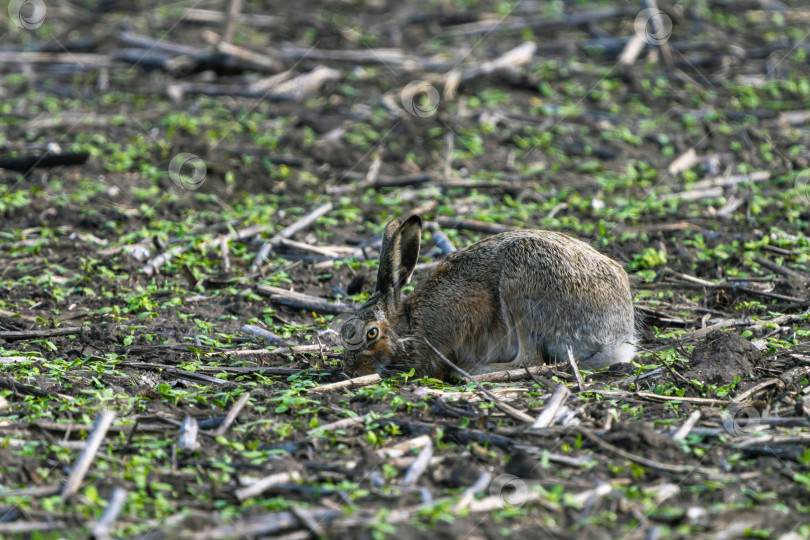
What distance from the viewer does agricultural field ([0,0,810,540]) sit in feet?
17.9

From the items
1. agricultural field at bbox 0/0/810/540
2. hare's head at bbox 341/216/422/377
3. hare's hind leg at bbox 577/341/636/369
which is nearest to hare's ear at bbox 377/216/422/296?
hare's head at bbox 341/216/422/377

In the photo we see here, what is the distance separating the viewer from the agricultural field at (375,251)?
5.45m

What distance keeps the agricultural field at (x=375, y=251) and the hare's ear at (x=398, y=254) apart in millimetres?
863

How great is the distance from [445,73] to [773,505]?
39.7 ft

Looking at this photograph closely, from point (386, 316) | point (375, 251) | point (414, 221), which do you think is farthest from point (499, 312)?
point (375, 251)

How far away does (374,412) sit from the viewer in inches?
259

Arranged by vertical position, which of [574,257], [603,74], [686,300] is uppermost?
[603,74]

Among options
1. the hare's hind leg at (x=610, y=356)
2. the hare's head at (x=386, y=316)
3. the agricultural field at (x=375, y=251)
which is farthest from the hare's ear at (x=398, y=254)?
the hare's hind leg at (x=610, y=356)

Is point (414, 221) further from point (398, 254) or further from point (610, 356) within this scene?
point (610, 356)

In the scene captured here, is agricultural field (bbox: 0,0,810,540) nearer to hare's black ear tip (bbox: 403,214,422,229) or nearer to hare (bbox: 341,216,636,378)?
hare (bbox: 341,216,636,378)

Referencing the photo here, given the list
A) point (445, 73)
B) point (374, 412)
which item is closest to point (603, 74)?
point (445, 73)

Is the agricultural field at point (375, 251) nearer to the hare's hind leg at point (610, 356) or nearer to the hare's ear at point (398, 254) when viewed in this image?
the hare's hind leg at point (610, 356)

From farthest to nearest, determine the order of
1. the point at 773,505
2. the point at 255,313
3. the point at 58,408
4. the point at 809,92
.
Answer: the point at 809,92 < the point at 255,313 < the point at 58,408 < the point at 773,505

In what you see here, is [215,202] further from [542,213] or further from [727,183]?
[727,183]
